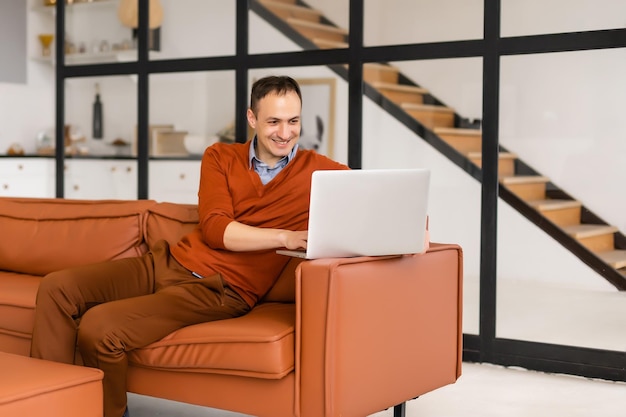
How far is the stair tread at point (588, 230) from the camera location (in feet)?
12.6

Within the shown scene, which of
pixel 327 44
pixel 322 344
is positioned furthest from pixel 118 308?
pixel 327 44

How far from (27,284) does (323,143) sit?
1692 mm

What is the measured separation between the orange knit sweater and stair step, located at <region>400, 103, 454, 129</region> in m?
1.29

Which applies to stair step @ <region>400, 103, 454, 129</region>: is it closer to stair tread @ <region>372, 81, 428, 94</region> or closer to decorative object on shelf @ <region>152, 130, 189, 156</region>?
stair tread @ <region>372, 81, 428, 94</region>

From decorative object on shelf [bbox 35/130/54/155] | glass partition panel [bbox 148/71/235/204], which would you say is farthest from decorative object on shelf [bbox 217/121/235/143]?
decorative object on shelf [bbox 35/130/54/155]

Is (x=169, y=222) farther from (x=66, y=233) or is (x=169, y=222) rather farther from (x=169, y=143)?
(x=169, y=143)

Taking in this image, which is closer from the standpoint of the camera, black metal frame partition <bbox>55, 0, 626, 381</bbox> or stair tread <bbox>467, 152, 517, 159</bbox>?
black metal frame partition <bbox>55, 0, 626, 381</bbox>

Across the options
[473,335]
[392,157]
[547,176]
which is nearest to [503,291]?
[473,335]

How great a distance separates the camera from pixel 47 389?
7.27 feet

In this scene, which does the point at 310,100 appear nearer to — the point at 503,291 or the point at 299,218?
the point at 503,291

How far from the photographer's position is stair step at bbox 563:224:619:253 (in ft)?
12.6

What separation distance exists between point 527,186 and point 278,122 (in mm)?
1516

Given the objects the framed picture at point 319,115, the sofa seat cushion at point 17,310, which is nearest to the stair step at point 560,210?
the framed picture at point 319,115

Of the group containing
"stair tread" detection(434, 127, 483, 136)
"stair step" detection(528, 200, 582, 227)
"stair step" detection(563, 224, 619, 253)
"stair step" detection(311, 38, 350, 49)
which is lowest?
"stair step" detection(563, 224, 619, 253)
